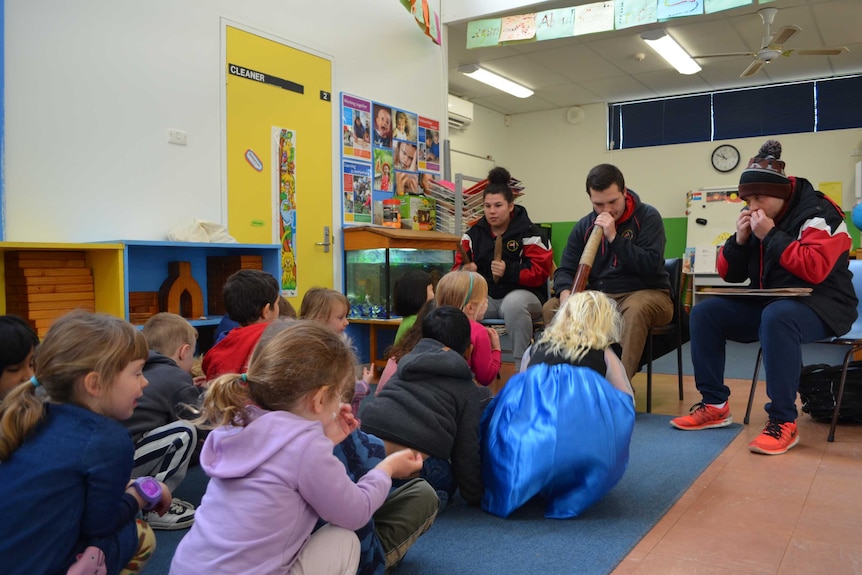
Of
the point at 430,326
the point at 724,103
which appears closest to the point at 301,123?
the point at 430,326

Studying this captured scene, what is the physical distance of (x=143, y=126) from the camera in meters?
3.60

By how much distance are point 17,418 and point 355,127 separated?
404cm

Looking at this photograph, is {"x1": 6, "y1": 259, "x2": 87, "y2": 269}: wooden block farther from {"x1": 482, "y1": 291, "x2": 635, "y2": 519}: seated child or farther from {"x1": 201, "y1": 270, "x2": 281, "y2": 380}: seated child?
{"x1": 482, "y1": 291, "x2": 635, "y2": 519}: seated child

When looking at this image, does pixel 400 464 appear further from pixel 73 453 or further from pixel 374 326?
pixel 374 326

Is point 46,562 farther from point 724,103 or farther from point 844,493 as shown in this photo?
point 724,103

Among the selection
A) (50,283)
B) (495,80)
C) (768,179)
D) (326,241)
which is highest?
(495,80)

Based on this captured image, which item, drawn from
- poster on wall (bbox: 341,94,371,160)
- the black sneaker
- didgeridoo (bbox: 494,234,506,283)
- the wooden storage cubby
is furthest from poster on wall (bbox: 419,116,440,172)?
the black sneaker

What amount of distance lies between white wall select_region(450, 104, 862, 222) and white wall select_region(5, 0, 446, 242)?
5.20 meters

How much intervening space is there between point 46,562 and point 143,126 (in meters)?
2.90

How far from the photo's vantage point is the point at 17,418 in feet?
3.86

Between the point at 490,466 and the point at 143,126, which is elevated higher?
the point at 143,126

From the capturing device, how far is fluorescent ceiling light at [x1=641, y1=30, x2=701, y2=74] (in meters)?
6.26

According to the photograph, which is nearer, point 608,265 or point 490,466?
point 490,466

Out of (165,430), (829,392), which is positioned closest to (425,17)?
(829,392)
